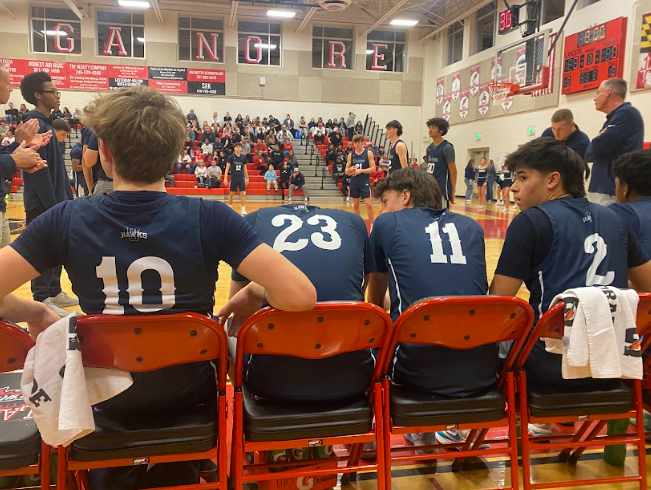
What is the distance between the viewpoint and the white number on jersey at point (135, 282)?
4.74 ft

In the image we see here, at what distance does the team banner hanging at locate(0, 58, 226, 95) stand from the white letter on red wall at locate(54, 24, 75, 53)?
0.62m

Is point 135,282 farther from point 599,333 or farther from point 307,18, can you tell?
point 307,18

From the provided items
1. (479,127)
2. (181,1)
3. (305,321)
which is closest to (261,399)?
(305,321)

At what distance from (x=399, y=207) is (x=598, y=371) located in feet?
3.62

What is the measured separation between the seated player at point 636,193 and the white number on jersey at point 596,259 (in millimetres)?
522

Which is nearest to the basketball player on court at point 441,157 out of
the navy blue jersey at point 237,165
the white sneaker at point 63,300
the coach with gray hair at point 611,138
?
the coach with gray hair at point 611,138

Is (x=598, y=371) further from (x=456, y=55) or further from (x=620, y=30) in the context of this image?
(x=456, y=55)

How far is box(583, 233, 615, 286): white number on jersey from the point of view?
6.39 feet

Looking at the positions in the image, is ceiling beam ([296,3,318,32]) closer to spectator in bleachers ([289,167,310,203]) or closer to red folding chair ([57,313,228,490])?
spectator in bleachers ([289,167,310,203])

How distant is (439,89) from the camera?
2338 cm

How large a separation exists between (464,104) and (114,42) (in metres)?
15.4

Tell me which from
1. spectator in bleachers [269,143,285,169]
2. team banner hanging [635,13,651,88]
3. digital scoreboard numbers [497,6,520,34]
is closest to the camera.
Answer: team banner hanging [635,13,651,88]

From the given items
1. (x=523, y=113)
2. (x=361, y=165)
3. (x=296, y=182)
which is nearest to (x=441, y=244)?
(x=361, y=165)

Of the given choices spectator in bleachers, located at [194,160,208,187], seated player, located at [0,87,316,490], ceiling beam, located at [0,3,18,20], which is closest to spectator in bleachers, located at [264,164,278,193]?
spectator in bleachers, located at [194,160,208,187]
